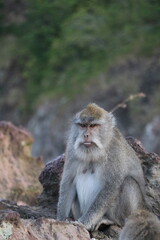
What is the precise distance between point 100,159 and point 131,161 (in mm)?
350

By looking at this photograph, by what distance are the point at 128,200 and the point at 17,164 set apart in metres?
3.37

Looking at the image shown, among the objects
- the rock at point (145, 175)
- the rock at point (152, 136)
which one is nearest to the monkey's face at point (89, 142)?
the rock at point (145, 175)

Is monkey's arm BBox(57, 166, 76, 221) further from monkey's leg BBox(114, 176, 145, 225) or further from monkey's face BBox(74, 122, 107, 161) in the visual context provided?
monkey's leg BBox(114, 176, 145, 225)

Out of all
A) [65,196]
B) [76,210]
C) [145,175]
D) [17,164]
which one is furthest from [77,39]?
[65,196]

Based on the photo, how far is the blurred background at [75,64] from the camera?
2053 cm

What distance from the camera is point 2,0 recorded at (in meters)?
26.8

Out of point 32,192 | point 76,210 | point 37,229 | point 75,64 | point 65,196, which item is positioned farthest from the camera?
point 75,64

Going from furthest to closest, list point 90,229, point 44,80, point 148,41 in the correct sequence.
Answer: point 44,80 → point 148,41 → point 90,229

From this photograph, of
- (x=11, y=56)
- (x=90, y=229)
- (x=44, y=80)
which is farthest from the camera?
(x=11, y=56)

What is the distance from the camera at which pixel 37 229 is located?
7.81 meters

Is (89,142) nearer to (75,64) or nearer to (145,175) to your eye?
(145,175)

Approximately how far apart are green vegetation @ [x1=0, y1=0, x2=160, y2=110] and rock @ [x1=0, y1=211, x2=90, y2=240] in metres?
13.7

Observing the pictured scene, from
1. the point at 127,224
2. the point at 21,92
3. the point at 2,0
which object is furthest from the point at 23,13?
the point at 127,224

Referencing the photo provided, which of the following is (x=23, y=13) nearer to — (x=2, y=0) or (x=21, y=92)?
(x=2, y=0)
